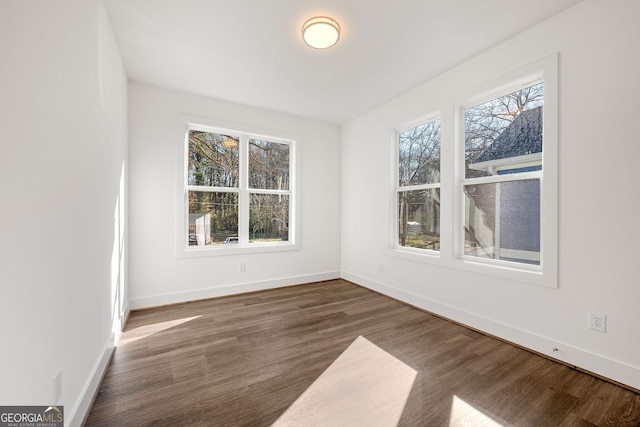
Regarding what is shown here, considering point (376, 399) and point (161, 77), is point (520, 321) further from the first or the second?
point (161, 77)

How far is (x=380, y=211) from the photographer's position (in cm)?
403

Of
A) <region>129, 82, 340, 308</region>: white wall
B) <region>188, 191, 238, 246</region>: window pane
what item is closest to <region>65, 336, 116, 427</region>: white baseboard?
<region>129, 82, 340, 308</region>: white wall

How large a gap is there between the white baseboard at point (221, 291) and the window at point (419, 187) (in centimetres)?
159

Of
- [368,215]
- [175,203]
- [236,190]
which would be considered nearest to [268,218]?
[236,190]

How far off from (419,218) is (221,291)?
9.48 feet

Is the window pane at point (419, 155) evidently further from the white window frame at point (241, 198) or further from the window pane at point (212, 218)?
the window pane at point (212, 218)

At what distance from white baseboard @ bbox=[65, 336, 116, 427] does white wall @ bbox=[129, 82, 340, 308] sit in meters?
1.34

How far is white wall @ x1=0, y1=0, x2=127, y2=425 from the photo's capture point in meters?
0.97

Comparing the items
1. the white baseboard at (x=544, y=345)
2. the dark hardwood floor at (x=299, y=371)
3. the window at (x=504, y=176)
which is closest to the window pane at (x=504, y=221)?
the window at (x=504, y=176)

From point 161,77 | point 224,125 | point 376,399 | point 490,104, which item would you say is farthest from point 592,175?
point 161,77

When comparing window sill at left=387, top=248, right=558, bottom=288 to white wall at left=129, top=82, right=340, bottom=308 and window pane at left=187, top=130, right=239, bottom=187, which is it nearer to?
white wall at left=129, top=82, right=340, bottom=308

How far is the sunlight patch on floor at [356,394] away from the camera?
5.10 ft

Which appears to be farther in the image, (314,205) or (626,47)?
(314,205)

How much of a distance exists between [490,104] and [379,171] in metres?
1.60
